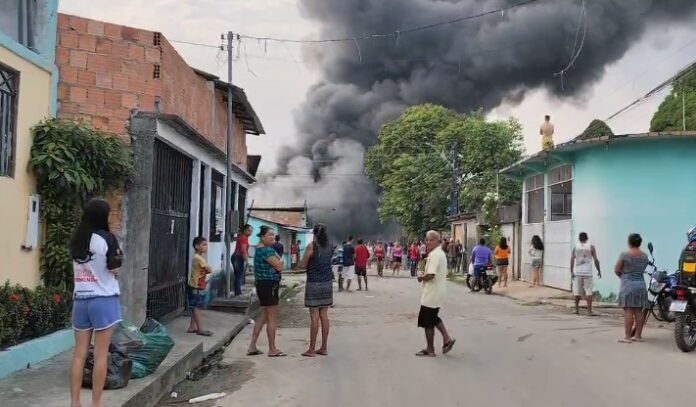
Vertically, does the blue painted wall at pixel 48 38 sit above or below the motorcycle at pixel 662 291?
above

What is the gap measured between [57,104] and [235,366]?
389 cm

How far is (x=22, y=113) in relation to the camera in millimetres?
7191

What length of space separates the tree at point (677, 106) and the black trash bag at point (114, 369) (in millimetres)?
27998

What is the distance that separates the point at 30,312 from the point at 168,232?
414cm

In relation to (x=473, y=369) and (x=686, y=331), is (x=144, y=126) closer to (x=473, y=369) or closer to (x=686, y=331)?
(x=473, y=369)

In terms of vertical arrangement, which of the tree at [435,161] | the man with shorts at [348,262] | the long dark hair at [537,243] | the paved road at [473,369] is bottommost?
the paved road at [473,369]

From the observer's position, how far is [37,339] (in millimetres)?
6777

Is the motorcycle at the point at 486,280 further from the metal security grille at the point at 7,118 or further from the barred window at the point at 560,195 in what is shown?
the metal security grille at the point at 7,118

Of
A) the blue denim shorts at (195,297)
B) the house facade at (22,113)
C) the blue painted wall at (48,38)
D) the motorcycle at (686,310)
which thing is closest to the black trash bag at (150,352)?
the house facade at (22,113)

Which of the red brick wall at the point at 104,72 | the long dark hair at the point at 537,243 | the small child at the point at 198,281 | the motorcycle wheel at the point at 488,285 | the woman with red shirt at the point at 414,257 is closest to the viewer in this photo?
the red brick wall at the point at 104,72

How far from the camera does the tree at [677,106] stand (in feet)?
95.7

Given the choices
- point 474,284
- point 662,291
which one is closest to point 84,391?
point 662,291

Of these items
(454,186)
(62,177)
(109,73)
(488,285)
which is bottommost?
(488,285)

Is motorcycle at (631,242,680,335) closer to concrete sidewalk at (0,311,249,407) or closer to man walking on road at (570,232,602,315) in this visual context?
man walking on road at (570,232,602,315)
